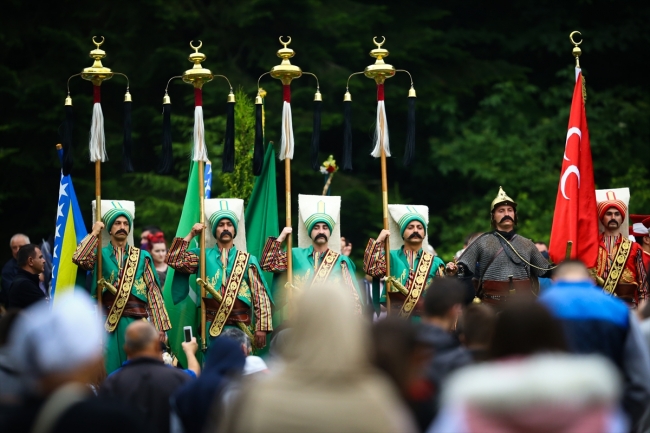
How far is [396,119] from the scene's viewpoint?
67.5 ft

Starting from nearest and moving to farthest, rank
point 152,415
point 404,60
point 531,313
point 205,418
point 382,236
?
1. point 531,313
2. point 205,418
3. point 152,415
4. point 382,236
5. point 404,60

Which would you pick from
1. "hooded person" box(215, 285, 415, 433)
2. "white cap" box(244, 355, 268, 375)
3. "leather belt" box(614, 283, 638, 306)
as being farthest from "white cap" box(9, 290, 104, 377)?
"leather belt" box(614, 283, 638, 306)

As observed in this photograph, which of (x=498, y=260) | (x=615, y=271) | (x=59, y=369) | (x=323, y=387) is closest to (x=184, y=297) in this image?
(x=498, y=260)

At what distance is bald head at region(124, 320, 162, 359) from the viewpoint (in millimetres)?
5684

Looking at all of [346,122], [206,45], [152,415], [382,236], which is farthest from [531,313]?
[206,45]

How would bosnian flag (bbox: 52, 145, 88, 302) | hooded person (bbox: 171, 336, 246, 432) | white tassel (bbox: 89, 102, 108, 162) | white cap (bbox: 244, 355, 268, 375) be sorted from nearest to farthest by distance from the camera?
hooded person (bbox: 171, 336, 246, 432) → white cap (bbox: 244, 355, 268, 375) → white tassel (bbox: 89, 102, 108, 162) → bosnian flag (bbox: 52, 145, 88, 302)

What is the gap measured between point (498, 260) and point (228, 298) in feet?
8.42

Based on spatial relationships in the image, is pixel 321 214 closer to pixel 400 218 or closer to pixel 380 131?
pixel 400 218

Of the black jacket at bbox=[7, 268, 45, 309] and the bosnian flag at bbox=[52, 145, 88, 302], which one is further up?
the bosnian flag at bbox=[52, 145, 88, 302]

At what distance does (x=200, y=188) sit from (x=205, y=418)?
5.42 m

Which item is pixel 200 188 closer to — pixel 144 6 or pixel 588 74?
pixel 144 6

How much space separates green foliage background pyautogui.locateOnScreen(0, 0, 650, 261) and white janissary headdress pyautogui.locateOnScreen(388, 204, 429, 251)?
22.2 feet

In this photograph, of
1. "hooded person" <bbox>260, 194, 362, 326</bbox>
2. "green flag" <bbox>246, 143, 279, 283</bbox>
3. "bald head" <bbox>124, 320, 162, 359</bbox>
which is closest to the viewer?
"bald head" <bbox>124, 320, 162, 359</bbox>

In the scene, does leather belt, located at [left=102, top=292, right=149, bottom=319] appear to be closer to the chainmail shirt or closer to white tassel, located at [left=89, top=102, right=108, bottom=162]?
white tassel, located at [left=89, top=102, right=108, bottom=162]
